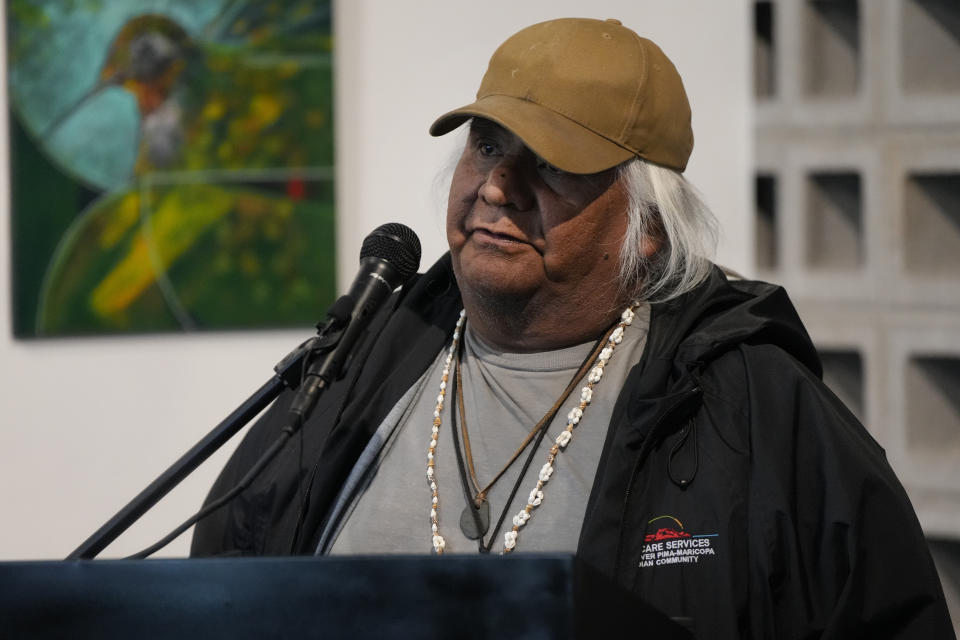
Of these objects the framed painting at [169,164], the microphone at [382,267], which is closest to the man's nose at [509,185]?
the microphone at [382,267]

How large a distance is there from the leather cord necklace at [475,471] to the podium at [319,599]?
21.4 inches

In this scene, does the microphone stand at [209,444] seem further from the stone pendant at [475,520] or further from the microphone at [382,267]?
the stone pendant at [475,520]

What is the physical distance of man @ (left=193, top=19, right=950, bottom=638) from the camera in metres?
1.29

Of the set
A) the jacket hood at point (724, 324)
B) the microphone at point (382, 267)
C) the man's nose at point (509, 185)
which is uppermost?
the man's nose at point (509, 185)

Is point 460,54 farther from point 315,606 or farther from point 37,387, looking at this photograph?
point 315,606

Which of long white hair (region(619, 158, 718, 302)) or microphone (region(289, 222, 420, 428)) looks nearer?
microphone (region(289, 222, 420, 428))

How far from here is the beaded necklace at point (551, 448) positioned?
4.62ft

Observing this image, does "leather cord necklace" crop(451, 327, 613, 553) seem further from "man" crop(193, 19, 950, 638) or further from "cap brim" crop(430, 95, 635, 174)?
"cap brim" crop(430, 95, 635, 174)

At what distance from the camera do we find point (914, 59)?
2.36m

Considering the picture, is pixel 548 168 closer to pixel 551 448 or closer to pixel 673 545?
pixel 551 448

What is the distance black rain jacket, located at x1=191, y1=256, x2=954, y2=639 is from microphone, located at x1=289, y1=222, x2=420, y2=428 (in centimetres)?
27

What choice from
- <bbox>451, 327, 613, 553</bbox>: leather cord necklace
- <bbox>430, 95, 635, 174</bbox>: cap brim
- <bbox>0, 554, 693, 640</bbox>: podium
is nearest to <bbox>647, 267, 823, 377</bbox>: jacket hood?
<bbox>451, 327, 613, 553</bbox>: leather cord necklace

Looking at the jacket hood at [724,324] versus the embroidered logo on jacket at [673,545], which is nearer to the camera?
the embroidered logo on jacket at [673,545]

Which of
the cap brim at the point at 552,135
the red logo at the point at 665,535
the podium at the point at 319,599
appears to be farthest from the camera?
the cap brim at the point at 552,135
